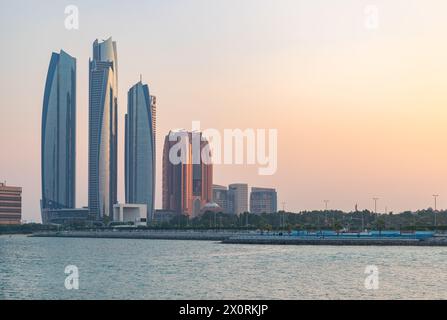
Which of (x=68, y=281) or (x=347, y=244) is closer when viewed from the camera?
(x=68, y=281)

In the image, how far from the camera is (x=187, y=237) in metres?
182

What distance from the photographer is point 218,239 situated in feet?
561

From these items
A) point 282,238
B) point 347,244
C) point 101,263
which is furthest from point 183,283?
point 282,238
